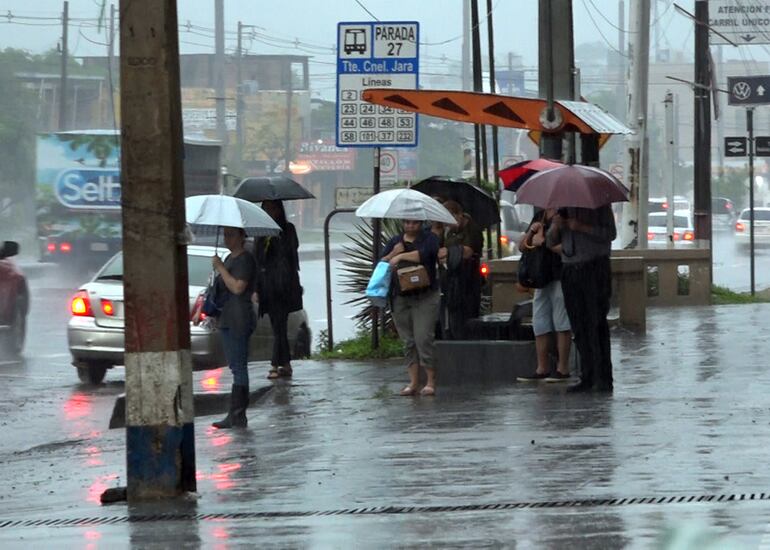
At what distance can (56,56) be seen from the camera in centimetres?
7669

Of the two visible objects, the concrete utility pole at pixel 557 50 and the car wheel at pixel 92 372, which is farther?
the car wheel at pixel 92 372

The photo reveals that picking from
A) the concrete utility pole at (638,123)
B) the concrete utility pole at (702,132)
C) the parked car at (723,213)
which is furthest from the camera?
the parked car at (723,213)

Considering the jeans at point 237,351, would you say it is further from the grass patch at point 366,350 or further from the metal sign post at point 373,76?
the grass patch at point 366,350

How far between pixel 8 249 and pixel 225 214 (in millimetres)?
8414

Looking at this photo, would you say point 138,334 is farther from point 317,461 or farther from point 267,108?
point 267,108

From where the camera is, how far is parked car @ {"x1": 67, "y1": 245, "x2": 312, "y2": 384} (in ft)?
59.4

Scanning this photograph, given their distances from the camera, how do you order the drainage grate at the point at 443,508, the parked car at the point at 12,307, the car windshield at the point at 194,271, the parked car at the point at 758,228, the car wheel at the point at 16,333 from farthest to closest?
the parked car at the point at 758,228, the car wheel at the point at 16,333, the parked car at the point at 12,307, the car windshield at the point at 194,271, the drainage grate at the point at 443,508

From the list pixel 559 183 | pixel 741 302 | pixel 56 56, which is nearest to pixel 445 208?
pixel 559 183

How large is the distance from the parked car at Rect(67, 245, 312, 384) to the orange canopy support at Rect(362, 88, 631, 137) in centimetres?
378

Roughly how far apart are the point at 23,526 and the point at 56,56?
6973cm

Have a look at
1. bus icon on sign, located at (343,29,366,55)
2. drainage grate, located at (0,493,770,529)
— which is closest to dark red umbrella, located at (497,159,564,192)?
bus icon on sign, located at (343,29,366,55)

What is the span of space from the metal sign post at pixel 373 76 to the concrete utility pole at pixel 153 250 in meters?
7.56

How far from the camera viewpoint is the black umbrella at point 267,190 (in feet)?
51.0

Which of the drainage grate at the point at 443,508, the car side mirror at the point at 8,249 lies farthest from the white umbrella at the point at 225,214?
the car side mirror at the point at 8,249
